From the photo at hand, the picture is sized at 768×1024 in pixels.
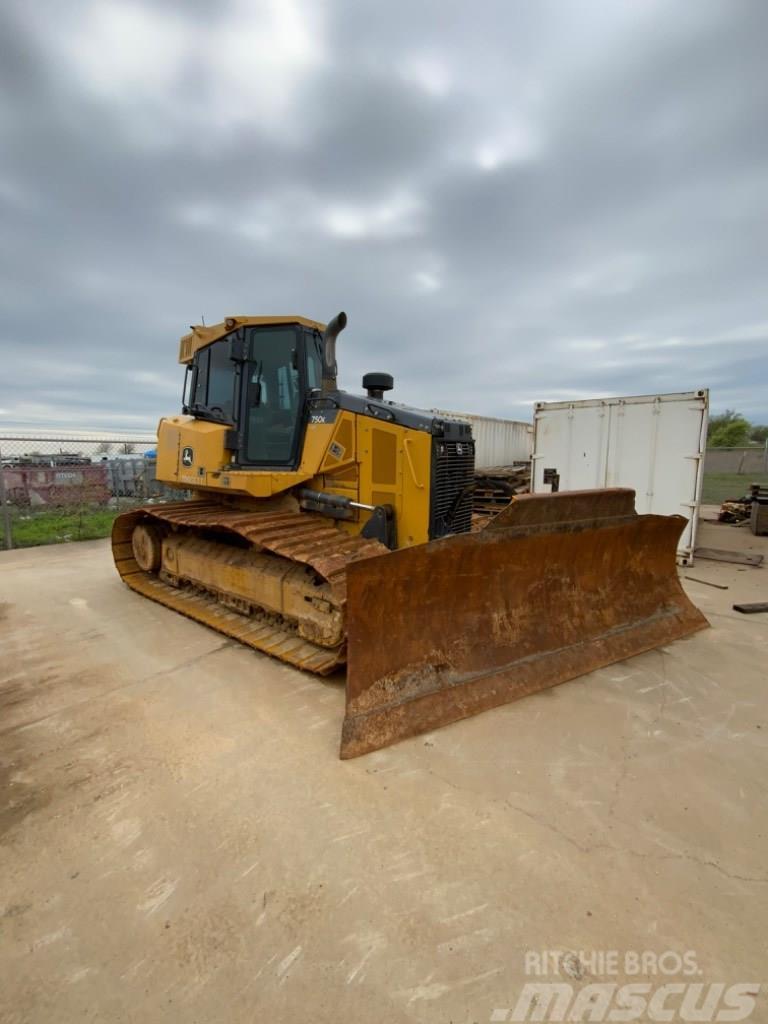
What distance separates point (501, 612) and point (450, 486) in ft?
4.27

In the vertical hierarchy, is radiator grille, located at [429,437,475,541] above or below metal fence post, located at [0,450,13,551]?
above

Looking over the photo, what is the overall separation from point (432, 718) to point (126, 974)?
1792mm

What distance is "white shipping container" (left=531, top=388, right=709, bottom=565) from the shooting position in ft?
24.5

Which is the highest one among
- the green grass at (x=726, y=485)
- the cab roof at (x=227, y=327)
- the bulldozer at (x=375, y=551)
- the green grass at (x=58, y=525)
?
the cab roof at (x=227, y=327)

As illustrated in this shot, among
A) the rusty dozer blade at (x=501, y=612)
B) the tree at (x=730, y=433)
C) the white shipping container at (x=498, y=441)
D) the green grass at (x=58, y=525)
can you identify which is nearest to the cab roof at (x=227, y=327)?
the rusty dozer blade at (x=501, y=612)

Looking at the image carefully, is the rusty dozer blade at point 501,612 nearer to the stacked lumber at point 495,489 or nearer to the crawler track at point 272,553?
the crawler track at point 272,553

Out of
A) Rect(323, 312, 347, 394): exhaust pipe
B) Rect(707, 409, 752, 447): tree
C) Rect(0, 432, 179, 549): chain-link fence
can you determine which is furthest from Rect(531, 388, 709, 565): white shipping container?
Rect(707, 409, 752, 447): tree

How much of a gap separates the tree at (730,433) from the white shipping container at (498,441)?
2777cm

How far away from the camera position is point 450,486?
441cm

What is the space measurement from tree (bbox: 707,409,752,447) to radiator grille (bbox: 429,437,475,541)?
40607 mm

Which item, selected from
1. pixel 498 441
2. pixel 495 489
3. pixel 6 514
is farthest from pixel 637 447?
pixel 6 514

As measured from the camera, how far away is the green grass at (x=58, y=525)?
9298mm

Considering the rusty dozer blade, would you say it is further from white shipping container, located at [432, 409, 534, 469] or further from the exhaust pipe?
white shipping container, located at [432, 409, 534, 469]

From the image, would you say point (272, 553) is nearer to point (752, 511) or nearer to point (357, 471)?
point (357, 471)
